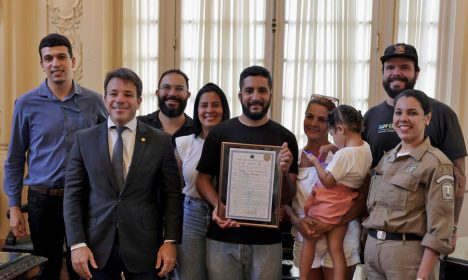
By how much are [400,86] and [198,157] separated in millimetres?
1138

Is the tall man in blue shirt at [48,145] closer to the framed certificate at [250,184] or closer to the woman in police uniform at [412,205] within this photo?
the framed certificate at [250,184]

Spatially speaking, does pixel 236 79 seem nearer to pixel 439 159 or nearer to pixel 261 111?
pixel 261 111

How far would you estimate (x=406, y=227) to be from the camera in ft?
6.46

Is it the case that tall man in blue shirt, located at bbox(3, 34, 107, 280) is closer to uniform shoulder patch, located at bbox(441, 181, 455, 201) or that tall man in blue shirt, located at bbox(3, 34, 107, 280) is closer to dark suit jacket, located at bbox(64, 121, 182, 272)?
dark suit jacket, located at bbox(64, 121, 182, 272)

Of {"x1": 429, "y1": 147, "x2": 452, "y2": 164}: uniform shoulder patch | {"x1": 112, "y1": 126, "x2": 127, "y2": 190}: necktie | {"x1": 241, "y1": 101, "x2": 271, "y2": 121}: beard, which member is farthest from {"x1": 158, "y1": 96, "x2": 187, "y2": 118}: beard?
{"x1": 429, "y1": 147, "x2": 452, "y2": 164}: uniform shoulder patch

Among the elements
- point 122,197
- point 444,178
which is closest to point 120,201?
point 122,197

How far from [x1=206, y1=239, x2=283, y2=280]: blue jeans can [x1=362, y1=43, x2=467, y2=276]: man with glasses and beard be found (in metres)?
0.76

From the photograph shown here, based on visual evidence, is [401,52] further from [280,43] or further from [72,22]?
[72,22]

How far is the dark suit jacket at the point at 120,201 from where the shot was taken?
6.45ft

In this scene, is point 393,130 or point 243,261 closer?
point 243,261

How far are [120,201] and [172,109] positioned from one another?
3.21 feet

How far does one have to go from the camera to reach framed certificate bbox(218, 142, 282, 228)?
2.15 meters

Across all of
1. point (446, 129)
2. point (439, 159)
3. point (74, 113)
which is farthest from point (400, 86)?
point (74, 113)

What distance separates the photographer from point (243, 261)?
7.09ft
